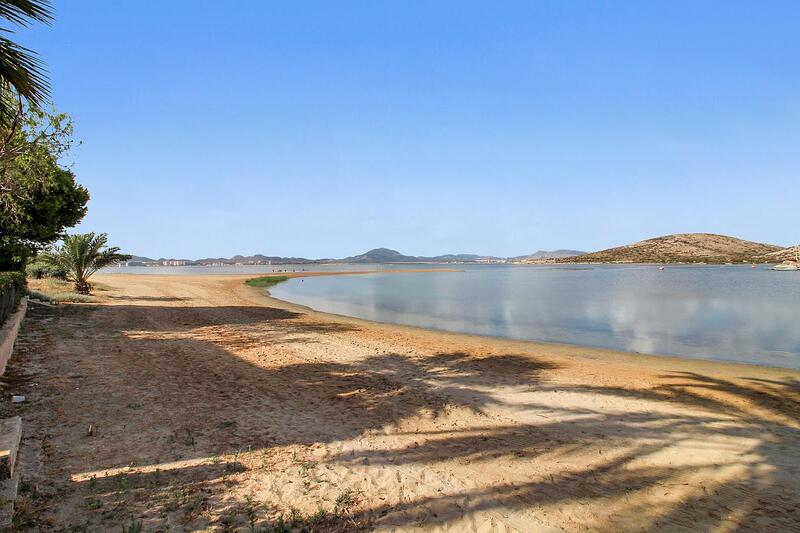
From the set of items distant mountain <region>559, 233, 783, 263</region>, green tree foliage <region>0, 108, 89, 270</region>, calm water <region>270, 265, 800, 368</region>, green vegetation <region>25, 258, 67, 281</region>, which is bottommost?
calm water <region>270, 265, 800, 368</region>

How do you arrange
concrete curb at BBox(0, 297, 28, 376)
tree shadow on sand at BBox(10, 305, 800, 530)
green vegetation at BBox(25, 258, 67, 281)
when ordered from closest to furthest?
tree shadow on sand at BBox(10, 305, 800, 530) → concrete curb at BBox(0, 297, 28, 376) → green vegetation at BBox(25, 258, 67, 281)

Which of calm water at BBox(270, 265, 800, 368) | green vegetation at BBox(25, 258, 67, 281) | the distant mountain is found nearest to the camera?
calm water at BBox(270, 265, 800, 368)

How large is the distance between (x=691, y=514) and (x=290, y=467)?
386cm

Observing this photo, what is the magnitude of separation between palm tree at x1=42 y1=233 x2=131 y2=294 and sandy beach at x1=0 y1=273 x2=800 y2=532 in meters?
13.3

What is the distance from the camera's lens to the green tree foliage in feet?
31.3

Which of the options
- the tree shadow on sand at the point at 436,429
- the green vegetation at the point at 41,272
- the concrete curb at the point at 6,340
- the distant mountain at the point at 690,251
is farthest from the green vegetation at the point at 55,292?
the distant mountain at the point at 690,251

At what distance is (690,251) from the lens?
543 ft

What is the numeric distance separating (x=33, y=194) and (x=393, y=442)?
16.1m

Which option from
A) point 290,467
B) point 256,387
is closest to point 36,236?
point 256,387

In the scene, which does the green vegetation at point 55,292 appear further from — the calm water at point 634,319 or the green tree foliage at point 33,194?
the calm water at point 634,319

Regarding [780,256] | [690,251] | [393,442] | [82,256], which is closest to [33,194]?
[82,256]

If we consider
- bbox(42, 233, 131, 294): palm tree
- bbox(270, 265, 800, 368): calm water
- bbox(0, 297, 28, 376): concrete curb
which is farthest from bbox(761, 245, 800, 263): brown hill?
bbox(0, 297, 28, 376): concrete curb

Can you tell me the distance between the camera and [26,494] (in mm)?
4008

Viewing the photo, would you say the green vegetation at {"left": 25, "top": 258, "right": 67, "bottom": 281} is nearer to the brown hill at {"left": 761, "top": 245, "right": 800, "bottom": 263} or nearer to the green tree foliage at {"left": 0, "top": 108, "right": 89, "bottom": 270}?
the green tree foliage at {"left": 0, "top": 108, "right": 89, "bottom": 270}
